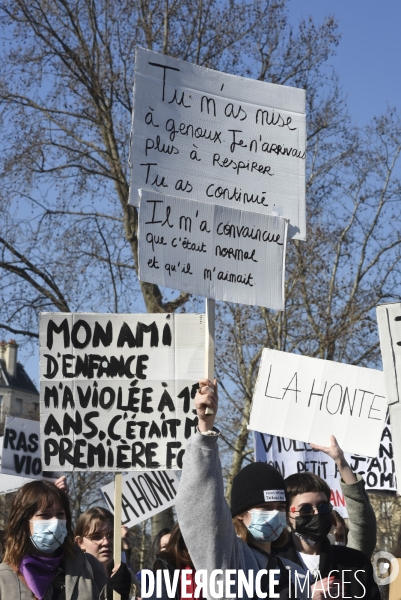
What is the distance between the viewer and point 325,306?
16547mm

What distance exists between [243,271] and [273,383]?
1.98m

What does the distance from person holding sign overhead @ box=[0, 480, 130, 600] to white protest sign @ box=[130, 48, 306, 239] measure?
136cm

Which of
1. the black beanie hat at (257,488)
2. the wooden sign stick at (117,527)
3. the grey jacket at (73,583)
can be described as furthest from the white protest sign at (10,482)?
the black beanie hat at (257,488)

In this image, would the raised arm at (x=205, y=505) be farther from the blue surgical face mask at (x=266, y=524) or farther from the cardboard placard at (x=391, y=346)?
the cardboard placard at (x=391, y=346)

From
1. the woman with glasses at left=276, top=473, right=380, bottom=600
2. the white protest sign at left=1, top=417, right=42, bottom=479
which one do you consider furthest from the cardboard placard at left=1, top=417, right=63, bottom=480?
the woman with glasses at left=276, top=473, right=380, bottom=600

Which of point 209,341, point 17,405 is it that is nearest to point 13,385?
point 17,405

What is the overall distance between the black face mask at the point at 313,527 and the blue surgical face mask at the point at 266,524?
54 cm

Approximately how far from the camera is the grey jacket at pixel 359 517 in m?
4.71

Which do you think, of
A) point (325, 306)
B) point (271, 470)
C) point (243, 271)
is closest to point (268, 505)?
point (271, 470)

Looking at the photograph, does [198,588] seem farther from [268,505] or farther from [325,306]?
[325,306]

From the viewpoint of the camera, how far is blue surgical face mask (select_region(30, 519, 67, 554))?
4281mm

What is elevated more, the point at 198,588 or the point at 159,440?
the point at 159,440

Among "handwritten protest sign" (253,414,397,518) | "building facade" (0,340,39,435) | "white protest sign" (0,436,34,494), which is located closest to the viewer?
"handwritten protest sign" (253,414,397,518)

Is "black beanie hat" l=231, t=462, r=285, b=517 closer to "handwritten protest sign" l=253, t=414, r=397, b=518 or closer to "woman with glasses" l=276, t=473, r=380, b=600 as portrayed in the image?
"woman with glasses" l=276, t=473, r=380, b=600
